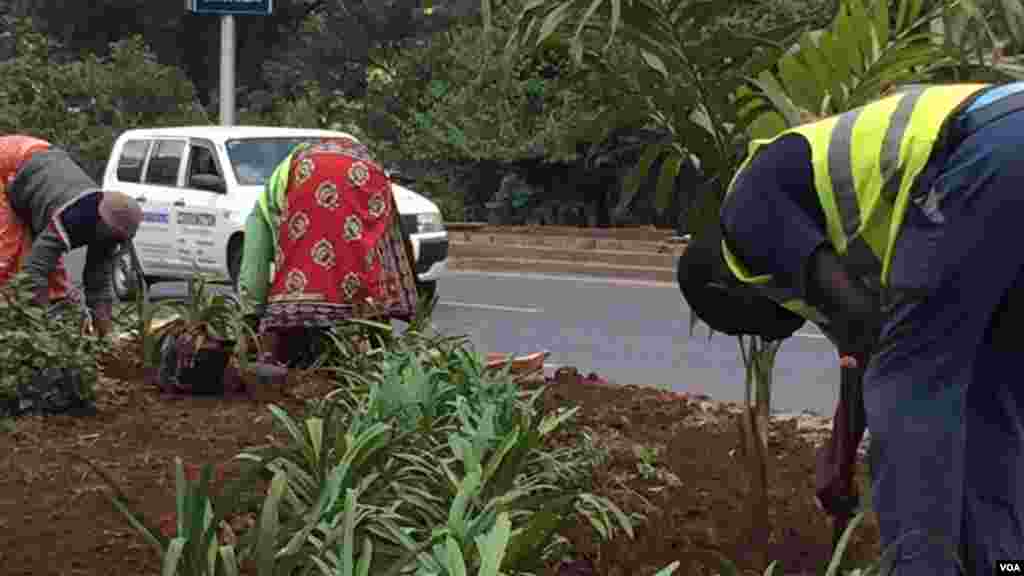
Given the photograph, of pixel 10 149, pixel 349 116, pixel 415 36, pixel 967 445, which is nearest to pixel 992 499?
pixel 967 445

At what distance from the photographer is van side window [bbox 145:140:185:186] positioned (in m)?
18.1

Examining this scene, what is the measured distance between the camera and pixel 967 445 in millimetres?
3256

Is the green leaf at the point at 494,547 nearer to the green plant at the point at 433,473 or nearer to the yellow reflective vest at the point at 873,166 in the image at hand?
the green plant at the point at 433,473

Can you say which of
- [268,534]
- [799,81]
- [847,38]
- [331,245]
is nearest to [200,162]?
[331,245]

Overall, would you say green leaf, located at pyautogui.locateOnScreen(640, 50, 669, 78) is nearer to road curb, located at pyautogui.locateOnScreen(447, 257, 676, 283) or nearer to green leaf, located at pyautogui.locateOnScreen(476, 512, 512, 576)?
green leaf, located at pyautogui.locateOnScreen(476, 512, 512, 576)

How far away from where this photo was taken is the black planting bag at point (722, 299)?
11.4 ft

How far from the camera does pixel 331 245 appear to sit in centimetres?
810

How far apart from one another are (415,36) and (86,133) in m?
7.80

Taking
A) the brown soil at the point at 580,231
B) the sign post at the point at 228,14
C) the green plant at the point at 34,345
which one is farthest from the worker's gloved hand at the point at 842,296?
the brown soil at the point at 580,231

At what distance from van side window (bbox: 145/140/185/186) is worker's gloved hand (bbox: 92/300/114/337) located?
8.77 meters

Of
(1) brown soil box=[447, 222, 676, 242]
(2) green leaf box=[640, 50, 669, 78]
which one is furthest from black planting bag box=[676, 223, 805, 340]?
(1) brown soil box=[447, 222, 676, 242]

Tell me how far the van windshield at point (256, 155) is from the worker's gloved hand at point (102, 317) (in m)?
7.96

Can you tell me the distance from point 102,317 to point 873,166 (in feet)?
21.7

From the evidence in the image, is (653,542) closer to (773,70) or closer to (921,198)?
(773,70)
